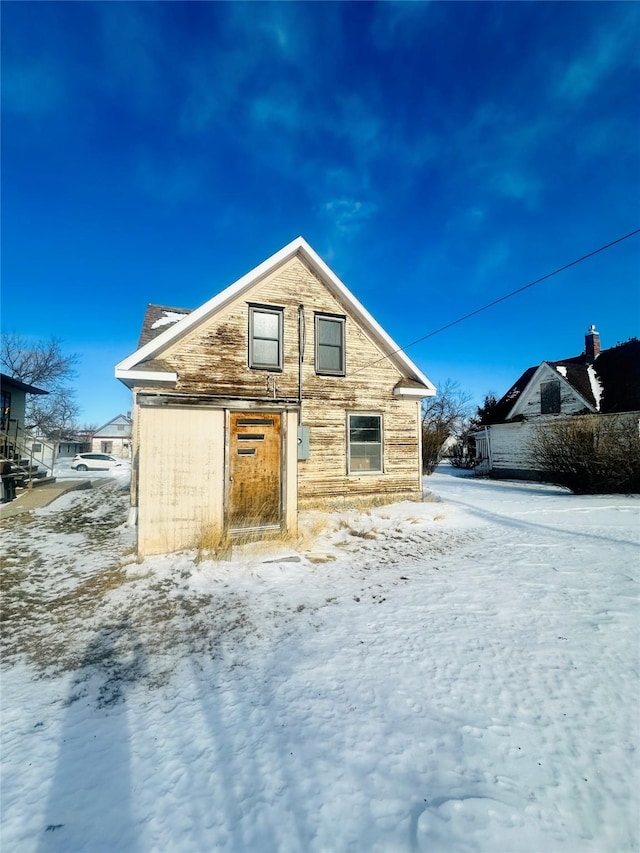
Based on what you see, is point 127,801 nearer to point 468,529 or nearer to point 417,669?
point 417,669

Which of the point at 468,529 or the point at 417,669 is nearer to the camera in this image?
the point at 417,669

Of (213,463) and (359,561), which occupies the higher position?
(213,463)

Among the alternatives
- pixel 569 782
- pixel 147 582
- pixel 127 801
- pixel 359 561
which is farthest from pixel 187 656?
pixel 359 561

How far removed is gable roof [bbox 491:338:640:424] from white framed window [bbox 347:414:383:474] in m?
12.8

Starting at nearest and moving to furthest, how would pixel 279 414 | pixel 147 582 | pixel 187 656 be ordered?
pixel 187 656 → pixel 147 582 → pixel 279 414

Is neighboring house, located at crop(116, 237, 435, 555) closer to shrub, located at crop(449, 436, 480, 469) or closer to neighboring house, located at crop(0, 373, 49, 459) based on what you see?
neighboring house, located at crop(0, 373, 49, 459)

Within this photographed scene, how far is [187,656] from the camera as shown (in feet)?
12.5

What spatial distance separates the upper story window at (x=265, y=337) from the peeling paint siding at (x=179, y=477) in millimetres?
4022

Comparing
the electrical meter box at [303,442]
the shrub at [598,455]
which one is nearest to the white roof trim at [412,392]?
the electrical meter box at [303,442]

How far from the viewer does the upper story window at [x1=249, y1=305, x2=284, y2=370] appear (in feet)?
35.8

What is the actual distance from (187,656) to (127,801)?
1559 millimetres

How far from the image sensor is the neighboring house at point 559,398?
18.7 metres

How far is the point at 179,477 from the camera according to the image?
687 centimetres

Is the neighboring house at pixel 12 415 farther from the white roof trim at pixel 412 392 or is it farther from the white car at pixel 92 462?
the white roof trim at pixel 412 392
